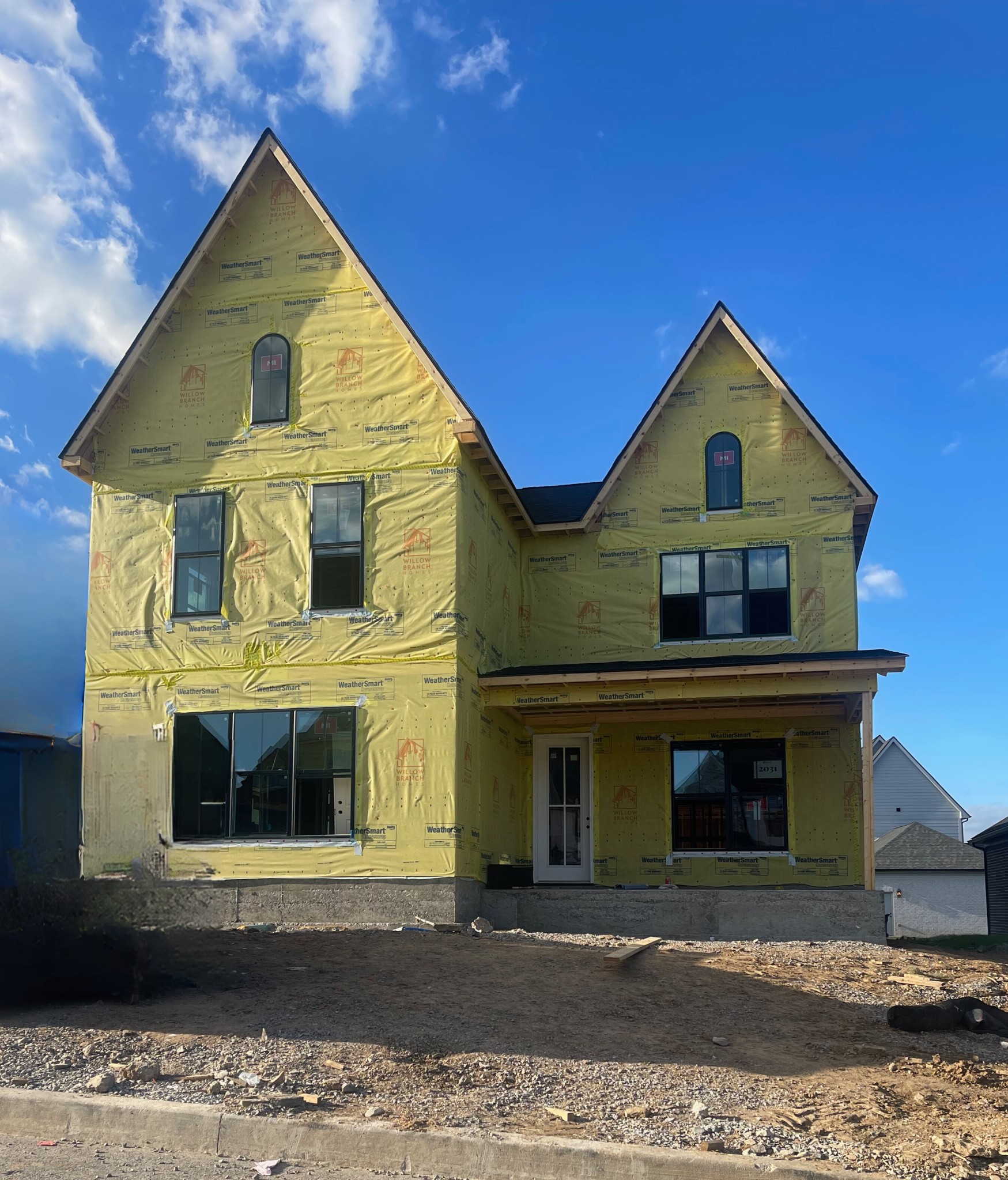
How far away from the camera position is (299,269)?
1806cm

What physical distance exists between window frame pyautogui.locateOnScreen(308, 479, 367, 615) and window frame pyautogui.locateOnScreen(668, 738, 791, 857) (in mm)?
6230

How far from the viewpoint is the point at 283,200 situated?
18344mm

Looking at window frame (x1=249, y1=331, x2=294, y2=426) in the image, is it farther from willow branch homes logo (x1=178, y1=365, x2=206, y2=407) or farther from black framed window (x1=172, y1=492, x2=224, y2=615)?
black framed window (x1=172, y1=492, x2=224, y2=615)

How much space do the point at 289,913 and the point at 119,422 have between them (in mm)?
8175

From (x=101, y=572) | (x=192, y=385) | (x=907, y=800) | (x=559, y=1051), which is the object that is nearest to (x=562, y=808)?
(x=101, y=572)

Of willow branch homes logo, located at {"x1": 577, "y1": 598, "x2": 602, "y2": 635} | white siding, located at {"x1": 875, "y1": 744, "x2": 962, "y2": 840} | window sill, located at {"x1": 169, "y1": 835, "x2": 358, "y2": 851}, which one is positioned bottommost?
white siding, located at {"x1": 875, "y1": 744, "x2": 962, "y2": 840}

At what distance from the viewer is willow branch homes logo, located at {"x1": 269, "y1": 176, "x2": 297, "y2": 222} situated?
59.9 ft

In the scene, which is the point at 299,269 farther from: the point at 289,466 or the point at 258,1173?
the point at 258,1173

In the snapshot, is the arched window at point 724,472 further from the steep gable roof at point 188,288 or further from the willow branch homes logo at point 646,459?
the steep gable roof at point 188,288

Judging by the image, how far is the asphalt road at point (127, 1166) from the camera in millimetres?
6051

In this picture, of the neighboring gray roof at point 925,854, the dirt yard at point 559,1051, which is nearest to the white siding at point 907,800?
the neighboring gray roof at point 925,854

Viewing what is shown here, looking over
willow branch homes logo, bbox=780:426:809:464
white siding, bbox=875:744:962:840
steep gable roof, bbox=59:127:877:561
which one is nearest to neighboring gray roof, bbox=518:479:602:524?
steep gable roof, bbox=59:127:877:561

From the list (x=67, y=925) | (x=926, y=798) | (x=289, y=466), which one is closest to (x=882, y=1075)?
(x=67, y=925)

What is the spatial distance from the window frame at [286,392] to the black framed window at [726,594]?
6922 millimetres
